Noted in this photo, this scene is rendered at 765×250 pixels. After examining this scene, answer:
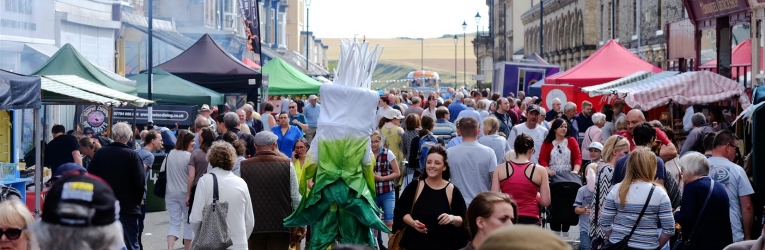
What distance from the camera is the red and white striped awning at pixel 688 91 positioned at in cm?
1698

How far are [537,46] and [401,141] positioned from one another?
57.0 metres

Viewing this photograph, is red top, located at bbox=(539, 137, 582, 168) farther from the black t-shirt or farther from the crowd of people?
the black t-shirt

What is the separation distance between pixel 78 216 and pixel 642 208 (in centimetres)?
446

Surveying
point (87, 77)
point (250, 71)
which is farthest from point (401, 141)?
point (250, 71)

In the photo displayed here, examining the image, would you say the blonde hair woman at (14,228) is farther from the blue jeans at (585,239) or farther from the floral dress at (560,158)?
the floral dress at (560,158)

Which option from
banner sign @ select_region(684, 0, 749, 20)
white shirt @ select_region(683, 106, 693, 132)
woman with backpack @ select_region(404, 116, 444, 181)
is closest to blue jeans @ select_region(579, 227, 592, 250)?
woman with backpack @ select_region(404, 116, 444, 181)

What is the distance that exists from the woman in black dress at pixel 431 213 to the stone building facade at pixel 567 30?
36895 millimetres

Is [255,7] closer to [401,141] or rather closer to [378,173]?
[401,141]

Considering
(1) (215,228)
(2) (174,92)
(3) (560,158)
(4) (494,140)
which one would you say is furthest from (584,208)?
(2) (174,92)

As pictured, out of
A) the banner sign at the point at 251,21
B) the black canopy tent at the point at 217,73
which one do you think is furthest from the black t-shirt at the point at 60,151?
the banner sign at the point at 251,21

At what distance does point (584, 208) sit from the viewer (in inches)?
396

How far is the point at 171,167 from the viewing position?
11.2 m

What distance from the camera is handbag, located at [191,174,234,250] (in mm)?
7969

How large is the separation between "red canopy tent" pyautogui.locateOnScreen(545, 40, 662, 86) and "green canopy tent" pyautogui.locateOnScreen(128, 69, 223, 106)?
811cm
